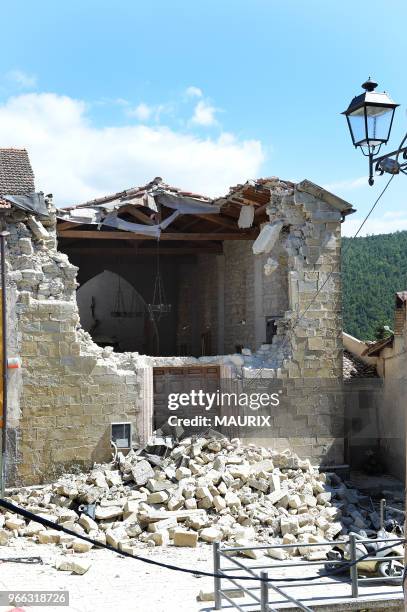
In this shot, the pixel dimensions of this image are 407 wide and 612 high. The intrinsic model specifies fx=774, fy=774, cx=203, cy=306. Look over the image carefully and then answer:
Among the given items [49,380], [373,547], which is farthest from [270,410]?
[373,547]

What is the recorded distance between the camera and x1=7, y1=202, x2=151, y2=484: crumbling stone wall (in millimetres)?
14672

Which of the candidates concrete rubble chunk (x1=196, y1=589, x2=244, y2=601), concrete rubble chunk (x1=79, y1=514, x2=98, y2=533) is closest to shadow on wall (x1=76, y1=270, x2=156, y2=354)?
concrete rubble chunk (x1=79, y1=514, x2=98, y2=533)

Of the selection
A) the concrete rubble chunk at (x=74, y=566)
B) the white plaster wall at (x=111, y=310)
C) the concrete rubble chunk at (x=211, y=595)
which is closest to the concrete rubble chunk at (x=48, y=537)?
the concrete rubble chunk at (x=74, y=566)

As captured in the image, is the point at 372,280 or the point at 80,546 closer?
the point at 80,546

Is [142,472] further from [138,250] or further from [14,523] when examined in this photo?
[138,250]

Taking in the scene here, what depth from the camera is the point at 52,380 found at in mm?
14875

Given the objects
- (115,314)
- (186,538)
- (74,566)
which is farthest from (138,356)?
(115,314)

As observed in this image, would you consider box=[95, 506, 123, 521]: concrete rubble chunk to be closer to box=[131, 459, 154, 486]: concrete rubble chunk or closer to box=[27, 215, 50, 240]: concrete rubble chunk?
box=[131, 459, 154, 486]: concrete rubble chunk

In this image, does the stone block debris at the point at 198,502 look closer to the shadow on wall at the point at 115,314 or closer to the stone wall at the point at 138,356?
the stone wall at the point at 138,356

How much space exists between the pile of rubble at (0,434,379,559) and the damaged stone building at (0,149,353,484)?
934mm

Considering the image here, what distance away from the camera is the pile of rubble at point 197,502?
12.3m

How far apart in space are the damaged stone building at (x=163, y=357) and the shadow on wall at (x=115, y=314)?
403 centimetres

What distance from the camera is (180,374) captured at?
53.4 feet

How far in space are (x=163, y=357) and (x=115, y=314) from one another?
6.83m
